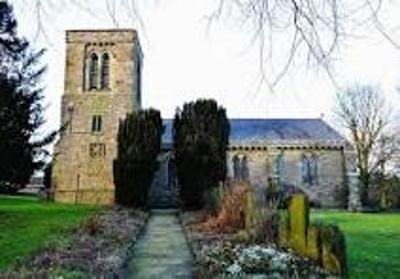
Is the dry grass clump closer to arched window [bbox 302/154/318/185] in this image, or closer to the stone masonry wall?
the stone masonry wall

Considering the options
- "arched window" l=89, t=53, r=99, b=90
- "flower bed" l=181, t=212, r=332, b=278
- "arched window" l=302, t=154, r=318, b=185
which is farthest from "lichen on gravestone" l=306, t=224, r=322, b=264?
"arched window" l=302, t=154, r=318, b=185

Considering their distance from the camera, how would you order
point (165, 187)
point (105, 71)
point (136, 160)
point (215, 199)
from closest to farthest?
point (215, 199) < point (136, 160) < point (105, 71) < point (165, 187)

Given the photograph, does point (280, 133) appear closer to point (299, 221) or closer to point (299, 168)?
point (299, 168)

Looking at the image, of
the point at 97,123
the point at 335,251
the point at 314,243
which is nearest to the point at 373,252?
the point at 314,243

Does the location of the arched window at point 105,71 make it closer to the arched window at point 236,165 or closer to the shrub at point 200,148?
the arched window at point 236,165

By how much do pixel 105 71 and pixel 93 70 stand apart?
839 mm

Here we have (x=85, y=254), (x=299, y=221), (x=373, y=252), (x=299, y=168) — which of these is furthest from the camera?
(x=299, y=168)

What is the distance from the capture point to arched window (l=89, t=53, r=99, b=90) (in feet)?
147

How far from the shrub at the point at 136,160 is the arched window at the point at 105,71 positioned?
9.70 metres

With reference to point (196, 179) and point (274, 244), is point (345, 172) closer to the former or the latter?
point (196, 179)

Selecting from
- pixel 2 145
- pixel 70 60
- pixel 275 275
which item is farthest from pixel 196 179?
pixel 275 275

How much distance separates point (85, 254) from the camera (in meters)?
14.1

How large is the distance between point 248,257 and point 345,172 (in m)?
35.9

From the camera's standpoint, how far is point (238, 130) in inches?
1983
